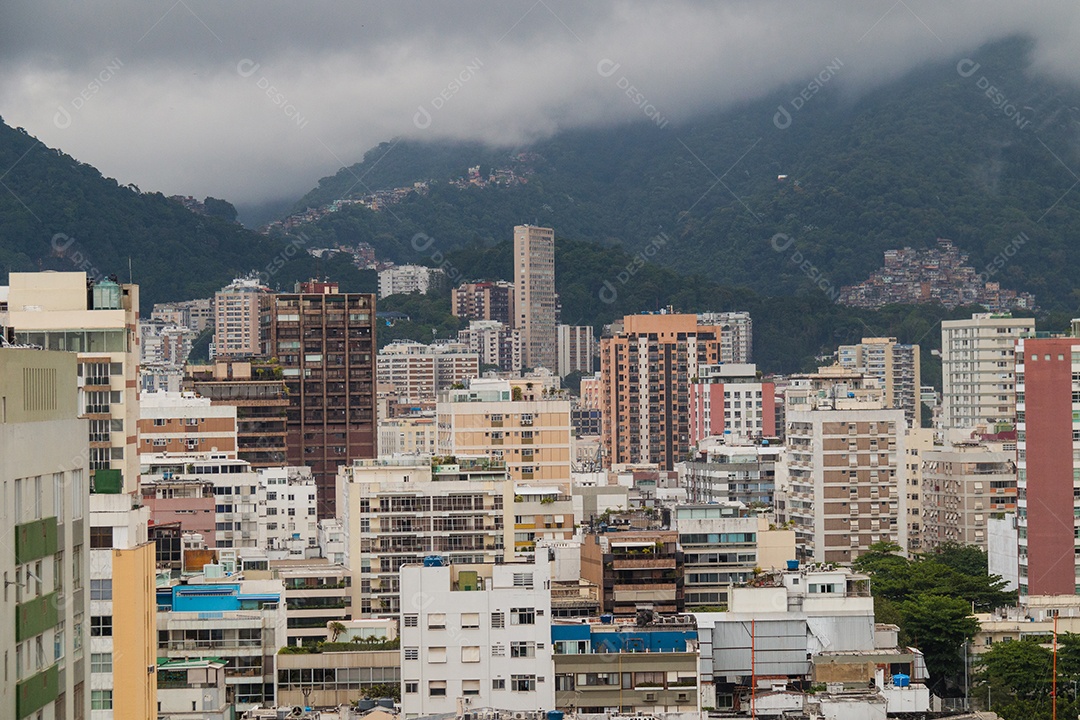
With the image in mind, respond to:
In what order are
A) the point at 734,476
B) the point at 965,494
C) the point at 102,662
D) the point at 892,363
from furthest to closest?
1. the point at 892,363
2. the point at 734,476
3. the point at 965,494
4. the point at 102,662

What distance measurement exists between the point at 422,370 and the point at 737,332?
3383 centimetres

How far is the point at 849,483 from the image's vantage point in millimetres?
71750

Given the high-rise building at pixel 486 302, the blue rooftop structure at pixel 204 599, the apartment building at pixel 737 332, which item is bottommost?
the blue rooftop structure at pixel 204 599

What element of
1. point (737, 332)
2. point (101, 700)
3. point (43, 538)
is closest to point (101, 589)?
point (101, 700)

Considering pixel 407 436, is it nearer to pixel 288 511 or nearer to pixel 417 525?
pixel 288 511

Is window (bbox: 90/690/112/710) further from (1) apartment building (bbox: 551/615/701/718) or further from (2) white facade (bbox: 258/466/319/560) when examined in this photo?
(2) white facade (bbox: 258/466/319/560)

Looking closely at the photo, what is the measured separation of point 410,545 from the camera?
52.0 metres

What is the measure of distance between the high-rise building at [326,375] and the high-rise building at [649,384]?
3346 cm

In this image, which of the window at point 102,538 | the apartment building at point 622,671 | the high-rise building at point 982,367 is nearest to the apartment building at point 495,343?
the high-rise building at point 982,367

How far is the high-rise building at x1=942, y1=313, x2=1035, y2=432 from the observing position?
404 feet

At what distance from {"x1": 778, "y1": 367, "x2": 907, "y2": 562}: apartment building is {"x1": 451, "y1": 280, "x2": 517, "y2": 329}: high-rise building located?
124 meters

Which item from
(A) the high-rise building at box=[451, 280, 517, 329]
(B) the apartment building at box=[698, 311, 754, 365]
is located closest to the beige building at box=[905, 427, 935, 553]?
(B) the apartment building at box=[698, 311, 754, 365]

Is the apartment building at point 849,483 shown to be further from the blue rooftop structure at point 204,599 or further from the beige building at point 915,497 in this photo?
the blue rooftop structure at point 204,599

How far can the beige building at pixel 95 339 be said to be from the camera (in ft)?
122
